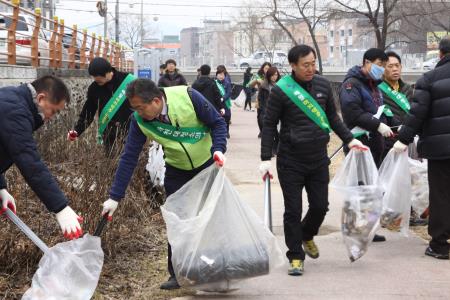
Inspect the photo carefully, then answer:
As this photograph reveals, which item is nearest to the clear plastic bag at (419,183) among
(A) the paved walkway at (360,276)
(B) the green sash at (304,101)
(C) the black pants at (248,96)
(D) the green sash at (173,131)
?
(A) the paved walkway at (360,276)

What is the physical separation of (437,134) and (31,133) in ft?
11.3

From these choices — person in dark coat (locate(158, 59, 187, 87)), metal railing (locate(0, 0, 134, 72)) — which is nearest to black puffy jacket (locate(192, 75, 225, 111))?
person in dark coat (locate(158, 59, 187, 87))

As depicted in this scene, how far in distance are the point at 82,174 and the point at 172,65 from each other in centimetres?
847

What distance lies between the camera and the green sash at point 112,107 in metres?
7.30

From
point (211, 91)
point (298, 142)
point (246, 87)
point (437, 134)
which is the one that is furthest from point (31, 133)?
point (246, 87)

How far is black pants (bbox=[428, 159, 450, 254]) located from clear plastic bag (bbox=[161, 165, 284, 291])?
1820 millimetres

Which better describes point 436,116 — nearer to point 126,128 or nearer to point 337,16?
point 126,128

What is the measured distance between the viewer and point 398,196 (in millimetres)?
6254

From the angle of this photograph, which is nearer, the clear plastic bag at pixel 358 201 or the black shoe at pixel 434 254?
the clear plastic bag at pixel 358 201

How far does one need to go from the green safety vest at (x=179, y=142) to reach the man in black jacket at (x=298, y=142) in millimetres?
629

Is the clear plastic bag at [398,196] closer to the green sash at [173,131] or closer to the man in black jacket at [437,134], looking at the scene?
the man in black jacket at [437,134]

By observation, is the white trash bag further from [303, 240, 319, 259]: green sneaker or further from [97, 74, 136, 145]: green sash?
[303, 240, 319, 259]: green sneaker

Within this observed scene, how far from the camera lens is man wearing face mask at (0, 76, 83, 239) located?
3582mm

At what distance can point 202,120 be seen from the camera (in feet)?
15.6
